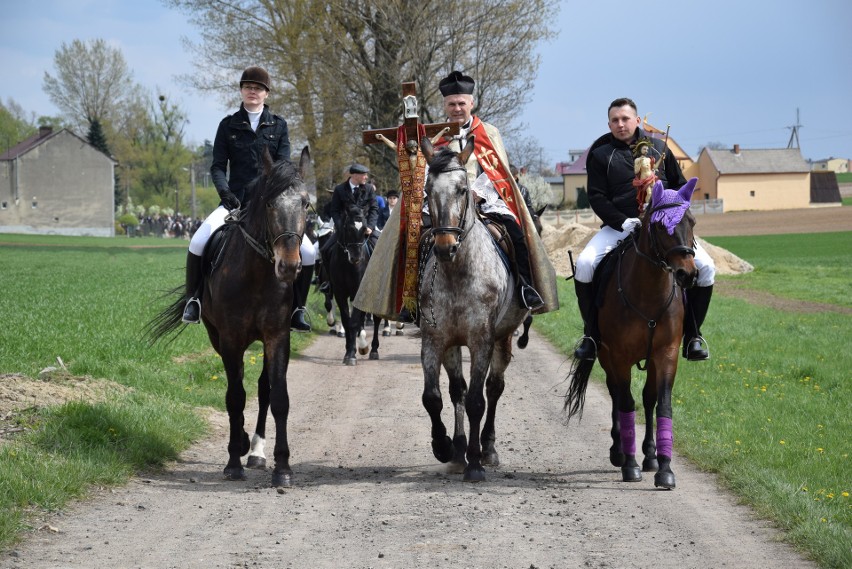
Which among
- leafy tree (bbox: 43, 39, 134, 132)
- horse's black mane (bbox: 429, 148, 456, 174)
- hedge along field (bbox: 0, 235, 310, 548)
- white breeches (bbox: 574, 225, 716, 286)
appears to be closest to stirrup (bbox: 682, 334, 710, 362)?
white breeches (bbox: 574, 225, 716, 286)

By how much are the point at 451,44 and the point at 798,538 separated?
28029 mm

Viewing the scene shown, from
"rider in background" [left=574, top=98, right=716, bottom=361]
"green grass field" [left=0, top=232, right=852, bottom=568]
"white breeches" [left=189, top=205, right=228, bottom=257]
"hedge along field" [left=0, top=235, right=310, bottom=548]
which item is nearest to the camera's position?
"green grass field" [left=0, top=232, right=852, bottom=568]

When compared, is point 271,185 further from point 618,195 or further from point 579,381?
point 579,381

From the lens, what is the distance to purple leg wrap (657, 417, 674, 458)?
7.37 metres

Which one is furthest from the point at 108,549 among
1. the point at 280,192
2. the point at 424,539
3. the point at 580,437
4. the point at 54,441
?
the point at 580,437

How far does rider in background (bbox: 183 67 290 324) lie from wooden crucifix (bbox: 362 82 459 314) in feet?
2.61

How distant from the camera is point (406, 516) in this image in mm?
6422

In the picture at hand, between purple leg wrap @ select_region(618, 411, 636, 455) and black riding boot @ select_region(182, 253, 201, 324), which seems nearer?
purple leg wrap @ select_region(618, 411, 636, 455)

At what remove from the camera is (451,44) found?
3216 cm

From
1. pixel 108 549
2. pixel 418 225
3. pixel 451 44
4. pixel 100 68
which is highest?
pixel 100 68

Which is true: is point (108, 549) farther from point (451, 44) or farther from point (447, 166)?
point (451, 44)

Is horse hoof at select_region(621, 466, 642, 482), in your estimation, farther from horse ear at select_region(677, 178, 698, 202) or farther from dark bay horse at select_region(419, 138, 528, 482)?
horse ear at select_region(677, 178, 698, 202)

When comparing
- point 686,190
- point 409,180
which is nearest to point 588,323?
point 686,190

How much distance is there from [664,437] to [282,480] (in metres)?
2.83
